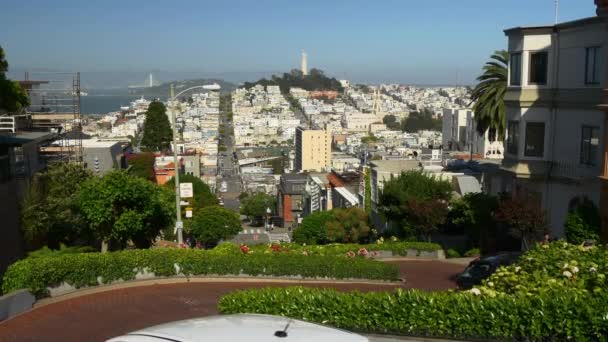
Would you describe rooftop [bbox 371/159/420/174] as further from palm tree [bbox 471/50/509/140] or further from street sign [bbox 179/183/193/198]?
street sign [bbox 179/183/193/198]

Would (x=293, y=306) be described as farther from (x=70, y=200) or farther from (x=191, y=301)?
(x=70, y=200)

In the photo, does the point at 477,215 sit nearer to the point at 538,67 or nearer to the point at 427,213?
the point at 427,213

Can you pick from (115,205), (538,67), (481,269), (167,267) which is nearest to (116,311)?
(167,267)

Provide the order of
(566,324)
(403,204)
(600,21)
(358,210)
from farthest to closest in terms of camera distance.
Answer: (358,210), (403,204), (600,21), (566,324)

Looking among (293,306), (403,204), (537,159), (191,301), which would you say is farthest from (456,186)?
(293,306)

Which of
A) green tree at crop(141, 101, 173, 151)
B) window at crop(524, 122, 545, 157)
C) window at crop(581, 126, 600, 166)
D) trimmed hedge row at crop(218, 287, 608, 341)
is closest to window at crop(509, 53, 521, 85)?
window at crop(524, 122, 545, 157)

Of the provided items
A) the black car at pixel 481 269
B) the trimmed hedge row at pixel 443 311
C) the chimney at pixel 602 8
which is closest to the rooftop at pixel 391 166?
Answer: the chimney at pixel 602 8

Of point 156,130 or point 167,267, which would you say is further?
point 156,130

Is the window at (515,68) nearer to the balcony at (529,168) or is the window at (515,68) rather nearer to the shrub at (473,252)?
the balcony at (529,168)
